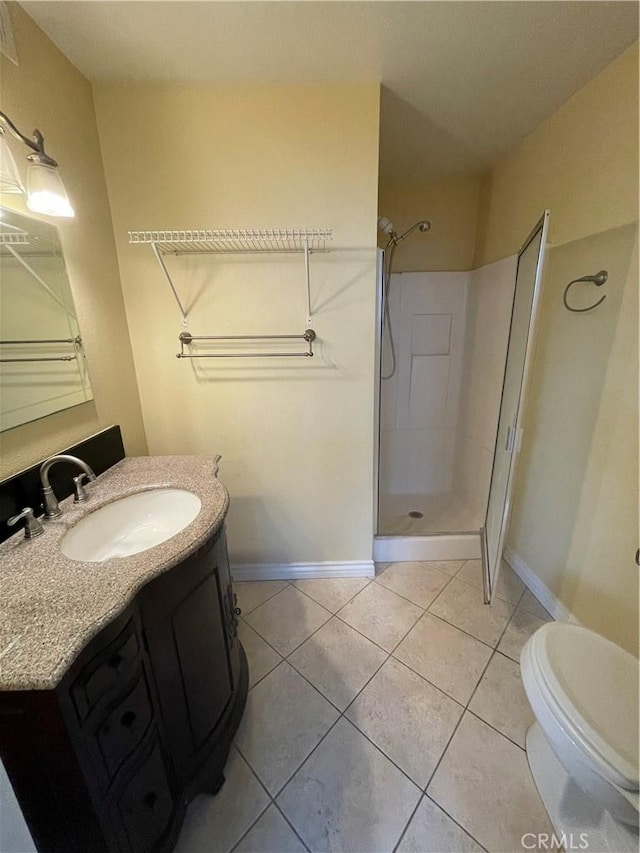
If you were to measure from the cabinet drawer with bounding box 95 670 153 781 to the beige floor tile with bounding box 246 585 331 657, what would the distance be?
0.88 m

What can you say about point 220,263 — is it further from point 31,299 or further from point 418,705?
point 418,705

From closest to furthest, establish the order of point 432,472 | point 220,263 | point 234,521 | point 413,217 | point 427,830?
1. point 427,830
2. point 220,263
3. point 234,521
4. point 413,217
5. point 432,472

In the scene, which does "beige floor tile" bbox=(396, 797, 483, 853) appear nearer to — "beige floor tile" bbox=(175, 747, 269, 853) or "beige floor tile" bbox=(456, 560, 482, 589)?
"beige floor tile" bbox=(175, 747, 269, 853)

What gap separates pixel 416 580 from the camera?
1.99m

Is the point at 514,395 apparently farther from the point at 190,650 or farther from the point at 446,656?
the point at 190,650

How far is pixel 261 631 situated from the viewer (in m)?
1.68

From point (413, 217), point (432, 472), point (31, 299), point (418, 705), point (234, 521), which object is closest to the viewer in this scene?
point (31, 299)

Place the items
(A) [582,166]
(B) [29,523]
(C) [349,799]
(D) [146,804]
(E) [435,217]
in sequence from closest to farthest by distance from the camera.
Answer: (D) [146,804] → (B) [29,523] → (C) [349,799] → (A) [582,166] → (E) [435,217]

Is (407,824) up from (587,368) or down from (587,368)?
down

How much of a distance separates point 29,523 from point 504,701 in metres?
1.85

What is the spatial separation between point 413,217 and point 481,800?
10.0 ft

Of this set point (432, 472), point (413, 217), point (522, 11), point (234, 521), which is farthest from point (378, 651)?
point (413, 217)

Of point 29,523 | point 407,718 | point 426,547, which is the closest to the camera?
point 29,523

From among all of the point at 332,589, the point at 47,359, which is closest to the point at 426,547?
the point at 332,589
